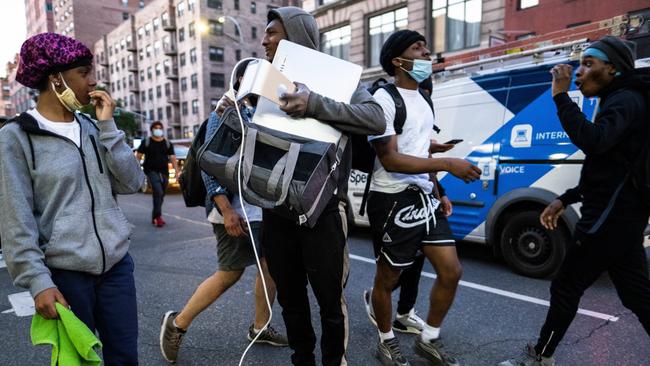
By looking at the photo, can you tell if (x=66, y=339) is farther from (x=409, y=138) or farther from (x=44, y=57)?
(x=409, y=138)

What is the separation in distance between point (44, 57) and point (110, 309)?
3.65ft

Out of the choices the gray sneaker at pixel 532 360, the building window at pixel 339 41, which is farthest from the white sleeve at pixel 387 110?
the building window at pixel 339 41

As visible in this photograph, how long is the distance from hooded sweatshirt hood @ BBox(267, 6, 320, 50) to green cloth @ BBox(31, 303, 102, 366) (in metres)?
1.52

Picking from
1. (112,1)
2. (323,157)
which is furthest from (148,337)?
(112,1)

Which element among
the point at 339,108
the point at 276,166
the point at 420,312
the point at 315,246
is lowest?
the point at 420,312

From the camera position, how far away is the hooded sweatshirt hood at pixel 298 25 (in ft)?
6.65

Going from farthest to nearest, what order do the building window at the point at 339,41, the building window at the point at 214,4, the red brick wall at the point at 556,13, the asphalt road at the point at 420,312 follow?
the building window at the point at 214,4 → the building window at the point at 339,41 → the red brick wall at the point at 556,13 → the asphalt road at the point at 420,312

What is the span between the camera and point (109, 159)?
1906 mm

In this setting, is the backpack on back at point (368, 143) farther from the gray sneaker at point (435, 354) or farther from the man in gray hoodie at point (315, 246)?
the gray sneaker at point (435, 354)

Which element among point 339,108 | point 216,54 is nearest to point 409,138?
point 339,108

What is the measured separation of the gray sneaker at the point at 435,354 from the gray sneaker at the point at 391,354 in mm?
127

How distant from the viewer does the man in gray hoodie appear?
1.86 metres

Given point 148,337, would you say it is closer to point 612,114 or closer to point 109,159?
point 109,159

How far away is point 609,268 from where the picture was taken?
2270 mm
